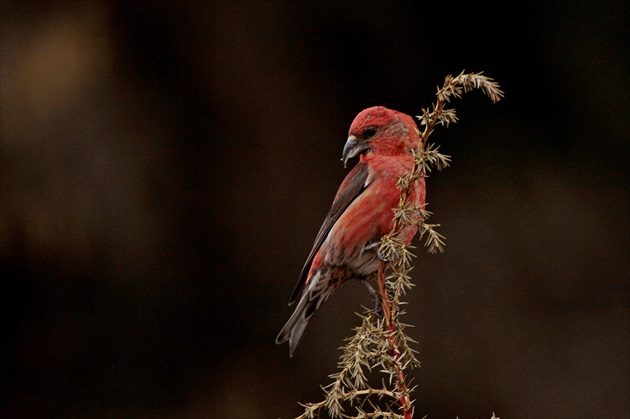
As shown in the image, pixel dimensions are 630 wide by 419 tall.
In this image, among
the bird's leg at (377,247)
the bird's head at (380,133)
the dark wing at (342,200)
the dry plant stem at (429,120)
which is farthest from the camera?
the dark wing at (342,200)

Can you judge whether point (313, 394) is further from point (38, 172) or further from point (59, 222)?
point (38, 172)

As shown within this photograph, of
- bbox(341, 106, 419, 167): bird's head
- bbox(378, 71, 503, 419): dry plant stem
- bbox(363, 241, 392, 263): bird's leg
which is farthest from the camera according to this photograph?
bbox(341, 106, 419, 167): bird's head

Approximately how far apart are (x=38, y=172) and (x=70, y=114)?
0.61 feet

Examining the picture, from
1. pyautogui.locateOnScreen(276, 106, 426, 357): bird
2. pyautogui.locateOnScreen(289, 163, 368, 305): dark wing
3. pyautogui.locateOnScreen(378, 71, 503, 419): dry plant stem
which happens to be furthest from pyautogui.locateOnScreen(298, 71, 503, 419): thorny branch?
pyautogui.locateOnScreen(289, 163, 368, 305): dark wing

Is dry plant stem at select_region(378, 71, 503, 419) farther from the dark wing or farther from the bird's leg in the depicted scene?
the dark wing

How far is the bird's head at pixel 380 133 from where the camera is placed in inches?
48.2

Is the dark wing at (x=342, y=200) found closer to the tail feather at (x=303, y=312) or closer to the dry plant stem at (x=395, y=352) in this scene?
the tail feather at (x=303, y=312)

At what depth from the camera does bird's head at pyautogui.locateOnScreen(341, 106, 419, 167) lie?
1224 mm

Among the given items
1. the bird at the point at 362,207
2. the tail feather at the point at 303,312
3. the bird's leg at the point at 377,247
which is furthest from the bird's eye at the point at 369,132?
the tail feather at the point at 303,312

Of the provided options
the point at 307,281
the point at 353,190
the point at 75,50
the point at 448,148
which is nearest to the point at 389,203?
the point at 353,190

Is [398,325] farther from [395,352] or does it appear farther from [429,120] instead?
[429,120]

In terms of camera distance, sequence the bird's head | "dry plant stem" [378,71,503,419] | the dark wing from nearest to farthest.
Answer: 1. "dry plant stem" [378,71,503,419]
2. the bird's head
3. the dark wing

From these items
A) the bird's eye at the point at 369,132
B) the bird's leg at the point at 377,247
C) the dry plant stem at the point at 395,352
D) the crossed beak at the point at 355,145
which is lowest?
the dry plant stem at the point at 395,352

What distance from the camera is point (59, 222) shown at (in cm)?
198
